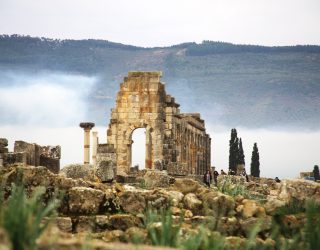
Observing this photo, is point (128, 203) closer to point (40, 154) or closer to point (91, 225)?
point (91, 225)

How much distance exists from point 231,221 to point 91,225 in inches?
109

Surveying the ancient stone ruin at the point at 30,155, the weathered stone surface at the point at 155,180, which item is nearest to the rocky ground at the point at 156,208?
the weathered stone surface at the point at 155,180

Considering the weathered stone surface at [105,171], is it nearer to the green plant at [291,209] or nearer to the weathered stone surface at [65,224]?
the green plant at [291,209]

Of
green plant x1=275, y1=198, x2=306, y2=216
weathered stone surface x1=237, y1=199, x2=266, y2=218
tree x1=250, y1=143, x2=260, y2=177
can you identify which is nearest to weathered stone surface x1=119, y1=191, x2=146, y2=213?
weathered stone surface x1=237, y1=199, x2=266, y2=218

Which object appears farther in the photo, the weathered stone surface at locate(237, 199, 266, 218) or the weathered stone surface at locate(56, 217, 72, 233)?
the weathered stone surface at locate(237, 199, 266, 218)

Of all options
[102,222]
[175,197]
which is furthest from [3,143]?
[102,222]

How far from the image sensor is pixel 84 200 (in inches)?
618

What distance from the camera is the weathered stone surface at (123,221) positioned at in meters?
15.2

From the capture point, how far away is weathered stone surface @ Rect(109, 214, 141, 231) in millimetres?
15242

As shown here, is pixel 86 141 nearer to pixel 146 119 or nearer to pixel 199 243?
pixel 146 119

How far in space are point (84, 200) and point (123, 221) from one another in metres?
0.86

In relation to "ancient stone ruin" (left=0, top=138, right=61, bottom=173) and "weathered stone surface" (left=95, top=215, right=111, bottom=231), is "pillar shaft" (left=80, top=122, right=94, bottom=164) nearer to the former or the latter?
"ancient stone ruin" (left=0, top=138, right=61, bottom=173)

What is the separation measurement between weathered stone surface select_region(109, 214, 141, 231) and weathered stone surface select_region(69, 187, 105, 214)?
1.56 ft

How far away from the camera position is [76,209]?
15.6 m
